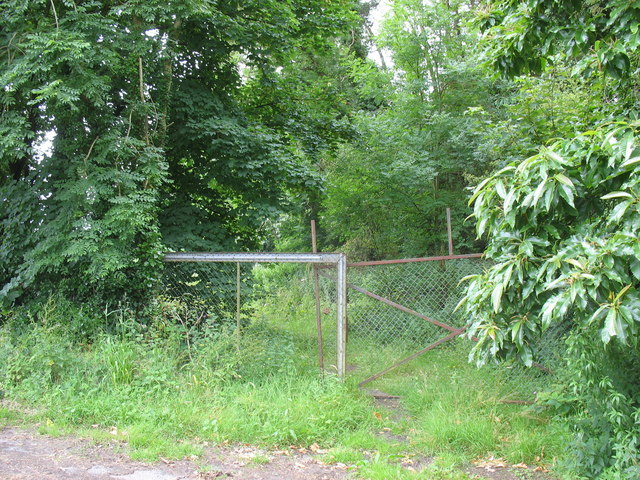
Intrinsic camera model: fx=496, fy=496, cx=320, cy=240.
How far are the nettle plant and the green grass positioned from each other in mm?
853

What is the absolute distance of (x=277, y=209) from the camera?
8078 millimetres


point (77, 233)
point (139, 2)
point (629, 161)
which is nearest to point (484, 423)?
point (629, 161)

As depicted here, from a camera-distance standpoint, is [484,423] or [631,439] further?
[484,423]

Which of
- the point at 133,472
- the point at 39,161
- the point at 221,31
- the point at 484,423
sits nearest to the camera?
the point at 133,472

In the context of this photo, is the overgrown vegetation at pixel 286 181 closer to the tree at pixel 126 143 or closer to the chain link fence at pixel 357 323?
the tree at pixel 126 143

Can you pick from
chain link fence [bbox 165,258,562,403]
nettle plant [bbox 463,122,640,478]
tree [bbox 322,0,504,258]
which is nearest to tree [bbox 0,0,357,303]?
chain link fence [bbox 165,258,562,403]

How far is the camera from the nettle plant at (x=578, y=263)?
105 inches

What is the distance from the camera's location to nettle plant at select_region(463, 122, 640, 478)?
267 centimetres

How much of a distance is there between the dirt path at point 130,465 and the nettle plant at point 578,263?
187 centimetres

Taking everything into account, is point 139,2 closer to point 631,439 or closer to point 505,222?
point 505,222

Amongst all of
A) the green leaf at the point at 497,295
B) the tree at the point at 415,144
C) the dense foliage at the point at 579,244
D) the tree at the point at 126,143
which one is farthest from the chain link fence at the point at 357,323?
the green leaf at the point at 497,295

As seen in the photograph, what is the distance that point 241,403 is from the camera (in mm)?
5066

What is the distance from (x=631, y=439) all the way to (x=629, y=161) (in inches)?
88.5

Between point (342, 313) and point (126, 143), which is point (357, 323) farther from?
point (126, 143)
